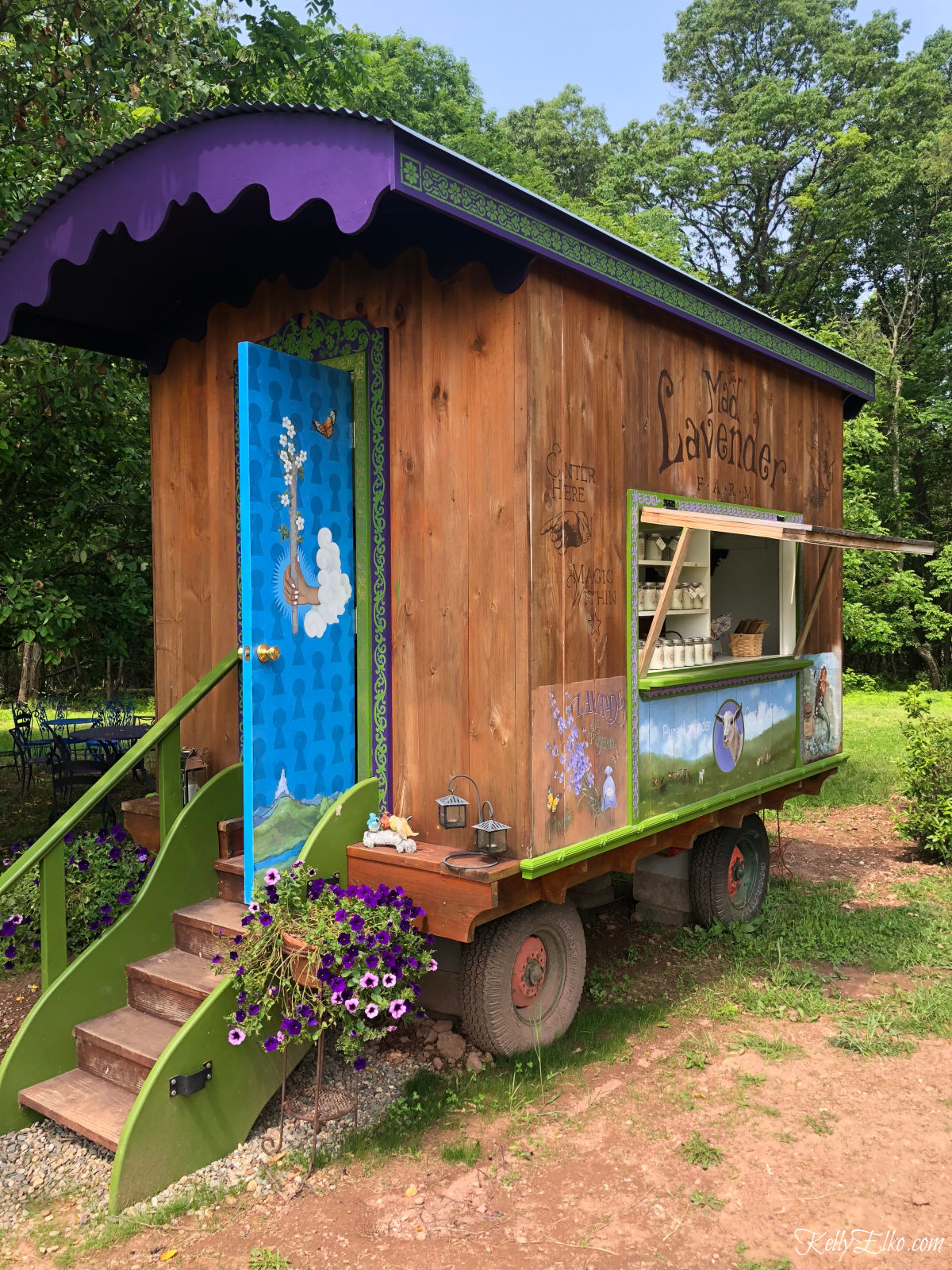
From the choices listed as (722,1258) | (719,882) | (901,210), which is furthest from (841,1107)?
(901,210)

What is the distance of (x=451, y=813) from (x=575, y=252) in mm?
2522

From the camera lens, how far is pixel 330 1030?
430 cm

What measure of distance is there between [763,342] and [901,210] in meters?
21.2

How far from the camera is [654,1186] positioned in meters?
3.48

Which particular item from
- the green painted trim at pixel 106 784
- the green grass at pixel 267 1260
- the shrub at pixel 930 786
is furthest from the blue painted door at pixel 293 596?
the shrub at pixel 930 786

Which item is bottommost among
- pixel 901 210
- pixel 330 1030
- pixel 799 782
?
pixel 330 1030

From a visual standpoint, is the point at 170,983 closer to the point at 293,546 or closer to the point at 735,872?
the point at 293,546

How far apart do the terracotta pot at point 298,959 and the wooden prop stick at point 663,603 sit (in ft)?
7.14

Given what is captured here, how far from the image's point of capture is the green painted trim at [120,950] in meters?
3.82

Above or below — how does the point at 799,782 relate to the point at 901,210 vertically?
below

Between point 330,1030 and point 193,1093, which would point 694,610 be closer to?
point 330,1030

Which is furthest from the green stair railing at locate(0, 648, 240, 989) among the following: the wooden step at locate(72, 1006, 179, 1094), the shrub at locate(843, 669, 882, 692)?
the shrub at locate(843, 669, 882, 692)

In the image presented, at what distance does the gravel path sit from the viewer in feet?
11.1

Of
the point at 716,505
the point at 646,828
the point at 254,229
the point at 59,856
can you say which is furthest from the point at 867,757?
the point at 59,856
